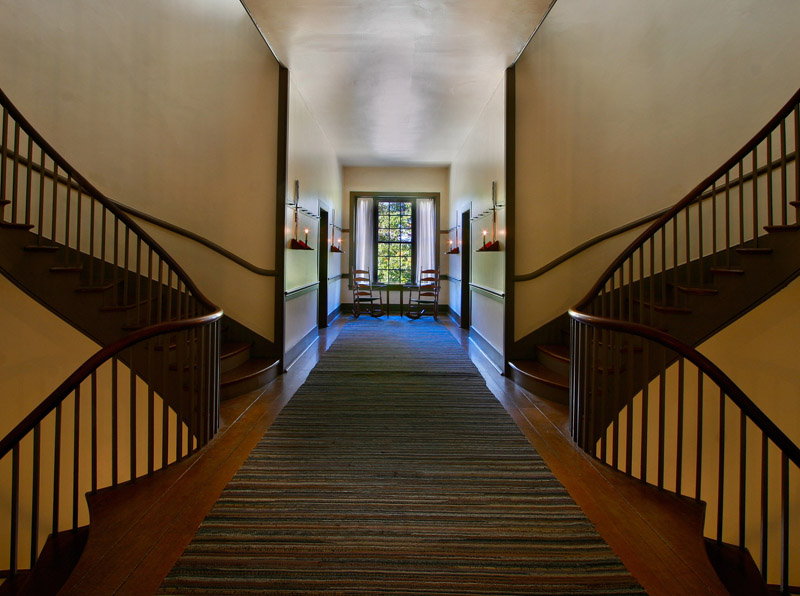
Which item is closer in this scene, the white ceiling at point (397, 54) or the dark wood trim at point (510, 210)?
the white ceiling at point (397, 54)

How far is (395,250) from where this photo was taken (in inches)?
440

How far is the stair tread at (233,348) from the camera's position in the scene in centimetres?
463

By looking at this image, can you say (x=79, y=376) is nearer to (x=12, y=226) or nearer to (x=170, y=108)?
(x=12, y=226)

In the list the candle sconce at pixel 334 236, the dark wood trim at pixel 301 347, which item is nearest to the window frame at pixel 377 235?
the candle sconce at pixel 334 236

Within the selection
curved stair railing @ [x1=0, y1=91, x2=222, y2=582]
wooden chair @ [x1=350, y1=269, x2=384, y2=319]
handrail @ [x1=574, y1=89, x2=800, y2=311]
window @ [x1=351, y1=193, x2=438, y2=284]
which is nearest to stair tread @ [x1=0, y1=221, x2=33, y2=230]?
curved stair railing @ [x1=0, y1=91, x2=222, y2=582]

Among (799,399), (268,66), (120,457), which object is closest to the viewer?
(799,399)

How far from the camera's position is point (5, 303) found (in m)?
3.17

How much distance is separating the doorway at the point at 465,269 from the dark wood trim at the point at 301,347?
283cm

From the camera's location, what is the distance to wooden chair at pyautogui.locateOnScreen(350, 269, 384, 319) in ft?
32.9

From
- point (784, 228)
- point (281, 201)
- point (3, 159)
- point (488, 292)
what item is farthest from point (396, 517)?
point (488, 292)

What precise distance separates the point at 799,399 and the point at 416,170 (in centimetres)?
895

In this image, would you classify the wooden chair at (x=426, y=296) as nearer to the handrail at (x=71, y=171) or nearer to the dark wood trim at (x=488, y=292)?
the dark wood trim at (x=488, y=292)

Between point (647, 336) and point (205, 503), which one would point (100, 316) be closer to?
point (205, 503)

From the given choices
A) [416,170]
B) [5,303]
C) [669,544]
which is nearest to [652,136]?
[669,544]
